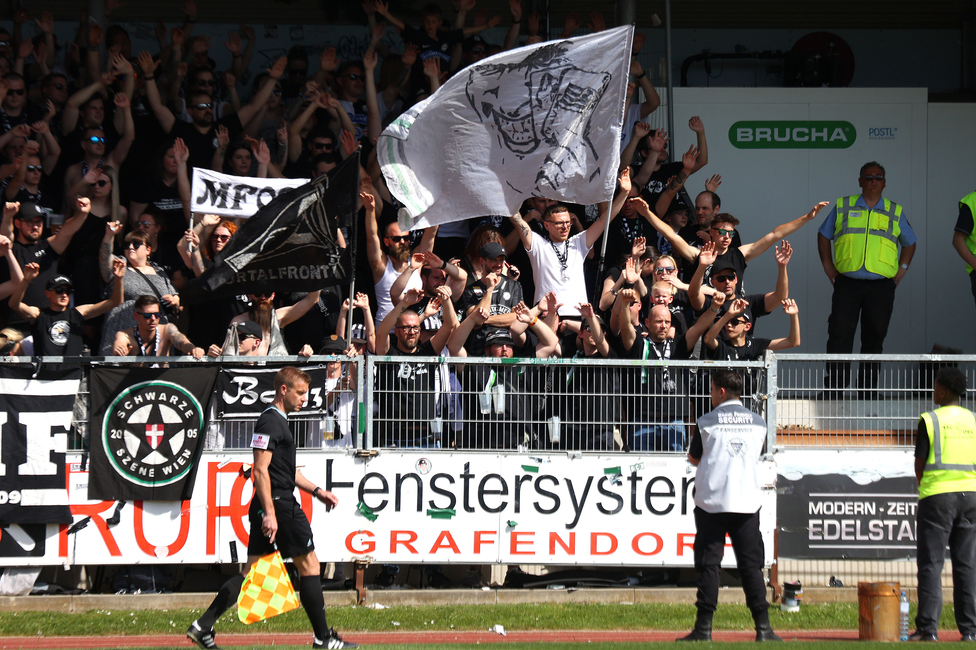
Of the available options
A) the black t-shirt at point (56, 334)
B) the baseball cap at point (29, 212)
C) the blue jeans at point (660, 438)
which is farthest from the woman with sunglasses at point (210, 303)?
the blue jeans at point (660, 438)

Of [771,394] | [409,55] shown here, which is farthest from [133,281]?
[771,394]

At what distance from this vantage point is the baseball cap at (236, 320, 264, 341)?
30.5 ft

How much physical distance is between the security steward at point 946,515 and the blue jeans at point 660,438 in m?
1.99

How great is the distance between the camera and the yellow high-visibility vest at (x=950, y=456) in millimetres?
7609

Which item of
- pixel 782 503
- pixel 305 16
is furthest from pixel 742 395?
pixel 305 16

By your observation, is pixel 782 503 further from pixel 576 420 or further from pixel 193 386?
pixel 193 386

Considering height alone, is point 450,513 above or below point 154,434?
below

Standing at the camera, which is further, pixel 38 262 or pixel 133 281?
pixel 38 262

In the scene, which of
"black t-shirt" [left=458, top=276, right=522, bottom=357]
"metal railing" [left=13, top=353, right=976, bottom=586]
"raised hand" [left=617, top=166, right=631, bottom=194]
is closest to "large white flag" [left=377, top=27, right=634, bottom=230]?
"black t-shirt" [left=458, top=276, right=522, bottom=357]

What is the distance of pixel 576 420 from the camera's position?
9.12 metres

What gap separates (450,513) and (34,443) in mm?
3396

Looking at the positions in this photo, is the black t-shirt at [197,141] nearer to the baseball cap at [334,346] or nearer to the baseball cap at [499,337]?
the baseball cap at [334,346]

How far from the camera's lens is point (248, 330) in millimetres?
9289

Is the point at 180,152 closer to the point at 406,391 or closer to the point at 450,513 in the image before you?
the point at 406,391
